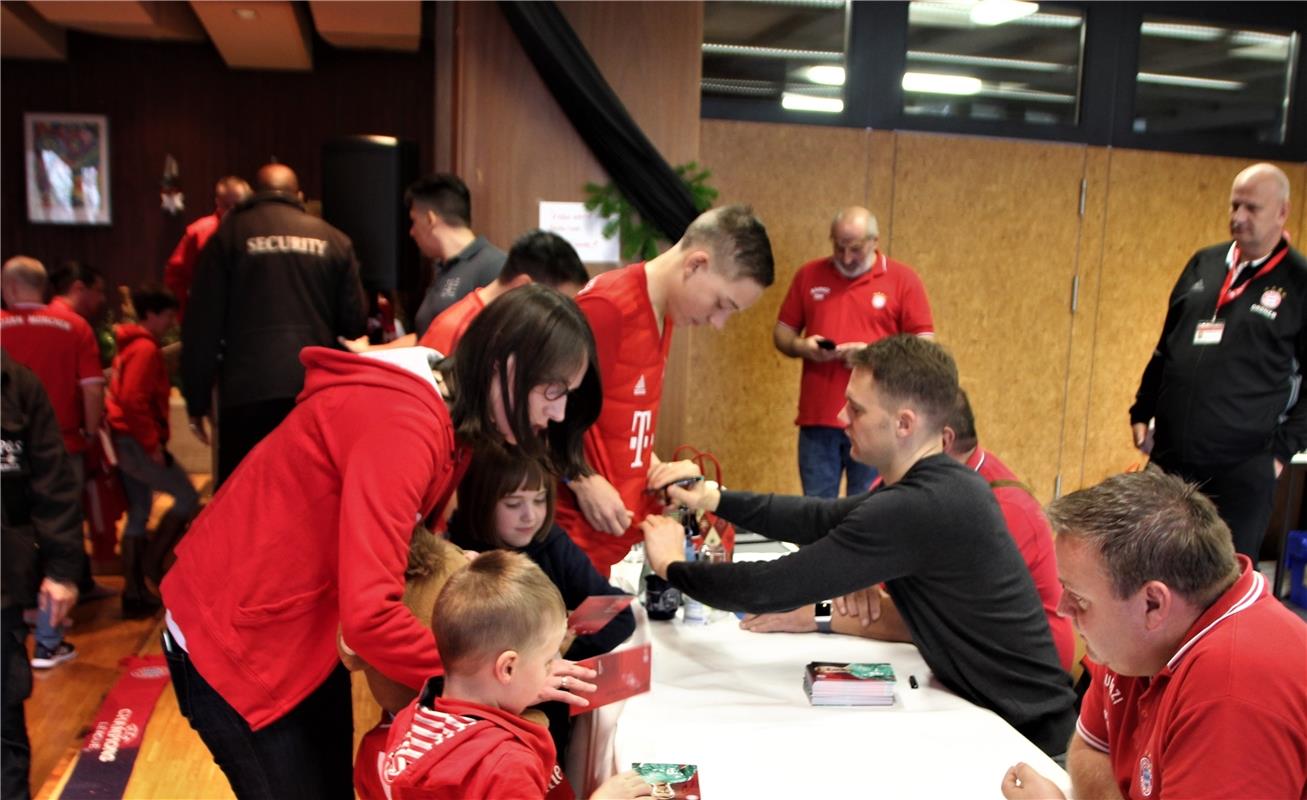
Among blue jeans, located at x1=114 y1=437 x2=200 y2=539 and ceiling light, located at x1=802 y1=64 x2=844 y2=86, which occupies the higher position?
ceiling light, located at x1=802 y1=64 x2=844 y2=86

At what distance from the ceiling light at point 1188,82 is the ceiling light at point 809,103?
185 cm

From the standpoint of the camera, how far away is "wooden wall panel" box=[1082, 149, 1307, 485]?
19.2 feet

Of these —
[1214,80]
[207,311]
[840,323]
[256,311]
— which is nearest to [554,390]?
[256,311]

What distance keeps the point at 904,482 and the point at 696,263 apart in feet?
2.37

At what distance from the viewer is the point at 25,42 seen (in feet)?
24.6

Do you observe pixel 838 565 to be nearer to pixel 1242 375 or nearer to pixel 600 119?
pixel 1242 375

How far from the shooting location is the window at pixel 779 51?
5410mm

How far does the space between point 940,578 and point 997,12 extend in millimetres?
4903

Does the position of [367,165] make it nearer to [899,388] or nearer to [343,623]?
[899,388]

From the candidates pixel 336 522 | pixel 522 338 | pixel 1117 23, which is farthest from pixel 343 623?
pixel 1117 23

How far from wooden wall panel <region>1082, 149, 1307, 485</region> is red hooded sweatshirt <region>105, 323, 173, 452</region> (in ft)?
16.4

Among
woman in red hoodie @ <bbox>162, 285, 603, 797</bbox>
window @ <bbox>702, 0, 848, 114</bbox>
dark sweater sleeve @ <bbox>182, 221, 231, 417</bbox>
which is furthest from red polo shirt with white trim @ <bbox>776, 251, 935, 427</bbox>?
woman in red hoodie @ <bbox>162, 285, 603, 797</bbox>

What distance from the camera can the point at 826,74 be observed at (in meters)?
5.48

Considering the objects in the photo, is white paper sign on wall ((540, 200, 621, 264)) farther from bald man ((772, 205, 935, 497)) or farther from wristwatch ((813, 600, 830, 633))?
wristwatch ((813, 600, 830, 633))
